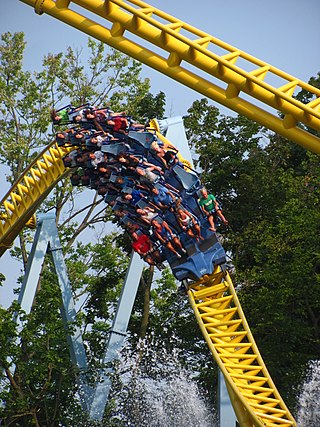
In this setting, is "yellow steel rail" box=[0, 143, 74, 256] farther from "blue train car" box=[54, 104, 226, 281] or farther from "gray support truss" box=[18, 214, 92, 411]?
"blue train car" box=[54, 104, 226, 281]

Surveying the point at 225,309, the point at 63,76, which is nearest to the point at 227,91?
the point at 225,309

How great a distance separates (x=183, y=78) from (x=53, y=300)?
244 inches

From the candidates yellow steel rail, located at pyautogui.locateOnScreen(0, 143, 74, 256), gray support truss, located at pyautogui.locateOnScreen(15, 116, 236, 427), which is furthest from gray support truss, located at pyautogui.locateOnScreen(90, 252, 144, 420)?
yellow steel rail, located at pyautogui.locateOnScreen(0, 143, 74, 256)

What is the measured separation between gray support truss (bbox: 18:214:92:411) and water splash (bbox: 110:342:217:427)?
2.81 feet

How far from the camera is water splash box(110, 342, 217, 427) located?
552 inches

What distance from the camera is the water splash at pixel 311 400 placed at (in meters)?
13.7

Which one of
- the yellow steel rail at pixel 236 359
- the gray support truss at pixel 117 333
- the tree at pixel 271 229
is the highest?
the tree at pixel 271 229

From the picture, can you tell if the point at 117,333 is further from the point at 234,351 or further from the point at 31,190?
the point at 234,351

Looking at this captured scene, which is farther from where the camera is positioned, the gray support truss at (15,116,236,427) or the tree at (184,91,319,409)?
the tree at (184,91,319,409)

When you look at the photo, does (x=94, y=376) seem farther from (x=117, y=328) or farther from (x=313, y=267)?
(x=313, y=267)

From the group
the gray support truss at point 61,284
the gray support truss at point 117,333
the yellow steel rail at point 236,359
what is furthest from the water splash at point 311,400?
the yellow steel rail at point 236,359

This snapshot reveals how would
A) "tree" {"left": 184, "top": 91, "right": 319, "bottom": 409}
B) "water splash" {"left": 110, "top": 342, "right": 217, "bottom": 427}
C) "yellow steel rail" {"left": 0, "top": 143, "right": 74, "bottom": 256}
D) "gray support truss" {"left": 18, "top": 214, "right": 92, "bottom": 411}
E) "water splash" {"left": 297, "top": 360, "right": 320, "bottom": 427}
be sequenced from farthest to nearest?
"tree" {"left": 184, "top": 91, "right": 319, "bottom": 409} < "water splash" {"left": 110, "top": 342, "right": 217, "bottom": 427} < "water splash" {"left": 297, "top": 360, "right": 320, "bottom": 427} < "gray support truss" {"left": 18, "top": 214, "right": 92, "bottom": 411} < "yellow steel rail" {"left": 0, "top": 143, "right": 74, "bottom": 256}

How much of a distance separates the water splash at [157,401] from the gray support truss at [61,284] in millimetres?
858

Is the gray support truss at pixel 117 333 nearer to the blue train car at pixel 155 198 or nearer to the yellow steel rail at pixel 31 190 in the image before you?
the yellow steel rail at pixel 31 190
